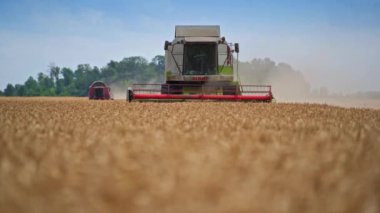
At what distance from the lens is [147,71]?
5133 inches

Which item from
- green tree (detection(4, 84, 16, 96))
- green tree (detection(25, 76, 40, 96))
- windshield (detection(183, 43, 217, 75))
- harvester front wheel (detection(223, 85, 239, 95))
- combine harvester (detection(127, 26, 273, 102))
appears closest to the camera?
harvester front wheel (detection(223, 85, 239, 95))

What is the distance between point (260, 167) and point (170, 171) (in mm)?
336

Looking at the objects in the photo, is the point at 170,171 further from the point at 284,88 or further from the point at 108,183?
the point at 284,88

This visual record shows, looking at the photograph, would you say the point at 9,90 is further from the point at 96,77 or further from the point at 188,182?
the point at 188,182

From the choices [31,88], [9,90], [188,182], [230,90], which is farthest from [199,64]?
[9,90]

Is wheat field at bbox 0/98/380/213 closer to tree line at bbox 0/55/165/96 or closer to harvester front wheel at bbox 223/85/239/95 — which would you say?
harvester front wheel at bbox 223/85/239/95

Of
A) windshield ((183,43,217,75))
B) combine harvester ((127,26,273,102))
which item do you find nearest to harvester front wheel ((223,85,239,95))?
combine harvester ((127,26,273,102))

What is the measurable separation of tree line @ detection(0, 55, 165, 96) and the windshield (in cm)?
9838

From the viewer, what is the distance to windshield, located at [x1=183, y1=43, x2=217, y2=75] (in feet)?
Result: 57.2

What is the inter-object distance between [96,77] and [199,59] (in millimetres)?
110890

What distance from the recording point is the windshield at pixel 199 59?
17422mm

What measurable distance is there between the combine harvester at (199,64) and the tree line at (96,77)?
322 ft

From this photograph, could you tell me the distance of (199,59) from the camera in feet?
57.7

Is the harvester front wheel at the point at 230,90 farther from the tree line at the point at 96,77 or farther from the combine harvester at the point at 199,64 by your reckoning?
the tree line at the point at 96,77
